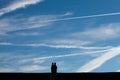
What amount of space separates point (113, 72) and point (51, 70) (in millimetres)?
6625

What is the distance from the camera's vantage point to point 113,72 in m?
35.8
